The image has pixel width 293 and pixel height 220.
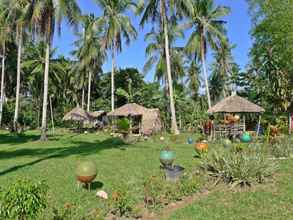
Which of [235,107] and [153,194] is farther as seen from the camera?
[235,107]

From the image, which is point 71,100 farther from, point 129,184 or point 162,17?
point 129,184

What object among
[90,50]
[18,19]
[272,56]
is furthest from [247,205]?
[90,50]

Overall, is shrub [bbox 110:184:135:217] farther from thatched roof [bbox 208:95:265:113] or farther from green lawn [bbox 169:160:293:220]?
thatched roof [bbox 208:95:265:113]

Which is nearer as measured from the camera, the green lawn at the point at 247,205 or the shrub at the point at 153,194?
the green lawn at the point at 247,205

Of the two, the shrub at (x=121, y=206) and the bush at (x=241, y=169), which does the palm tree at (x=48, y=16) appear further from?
the shrub at (x=121, y=206)

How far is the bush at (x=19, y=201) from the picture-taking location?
3.93 meters

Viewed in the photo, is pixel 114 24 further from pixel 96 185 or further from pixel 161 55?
pixel 96 185

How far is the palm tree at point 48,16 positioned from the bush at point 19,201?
18.3 metres

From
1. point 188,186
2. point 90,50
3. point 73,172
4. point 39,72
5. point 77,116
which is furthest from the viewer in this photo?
point 39,72

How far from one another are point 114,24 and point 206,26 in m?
8.52

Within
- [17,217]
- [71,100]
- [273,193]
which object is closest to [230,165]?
[273,193]

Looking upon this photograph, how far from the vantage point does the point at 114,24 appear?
31094 millimetres

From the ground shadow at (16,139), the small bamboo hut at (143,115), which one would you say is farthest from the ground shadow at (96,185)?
the small bamboo hut at (143,115)

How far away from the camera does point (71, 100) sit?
49.0 meters
